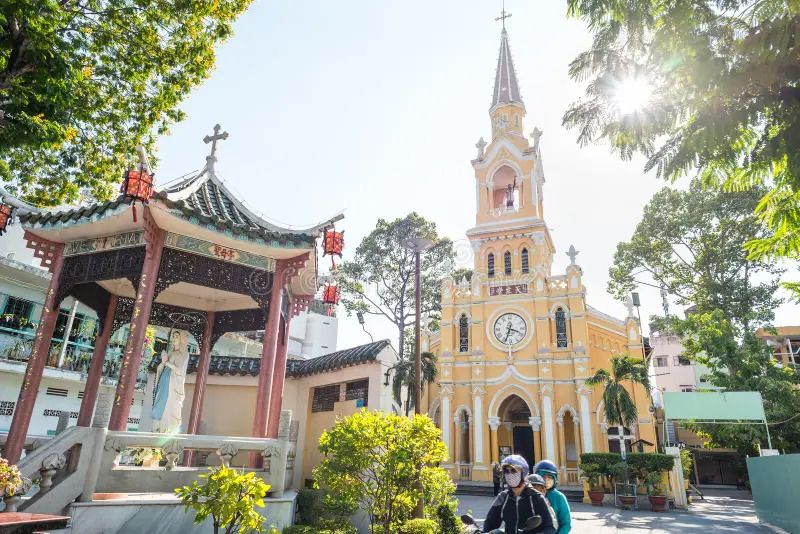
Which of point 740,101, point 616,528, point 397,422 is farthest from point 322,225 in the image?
point 616,528

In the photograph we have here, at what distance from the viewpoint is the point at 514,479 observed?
14.5 feet

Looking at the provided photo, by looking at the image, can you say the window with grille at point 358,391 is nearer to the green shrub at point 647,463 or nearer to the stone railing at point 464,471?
the green shrub at point 647,463

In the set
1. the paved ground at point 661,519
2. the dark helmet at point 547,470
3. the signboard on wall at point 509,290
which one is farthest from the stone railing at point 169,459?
the signboard on wall at point 509,290

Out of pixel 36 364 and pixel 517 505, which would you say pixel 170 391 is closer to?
pixel 36 364

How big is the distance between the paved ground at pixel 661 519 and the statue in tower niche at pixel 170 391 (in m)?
8.64

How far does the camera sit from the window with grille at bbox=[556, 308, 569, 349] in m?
26.2

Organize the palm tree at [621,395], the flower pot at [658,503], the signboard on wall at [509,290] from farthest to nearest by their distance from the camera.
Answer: the signboard on wall at [509,290] → the palm tree at [621,395] → the flower pot at [658,503]

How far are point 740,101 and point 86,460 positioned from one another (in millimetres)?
8238

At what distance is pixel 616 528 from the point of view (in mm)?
13188

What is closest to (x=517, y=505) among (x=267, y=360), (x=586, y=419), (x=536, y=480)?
(x=536, y=480)

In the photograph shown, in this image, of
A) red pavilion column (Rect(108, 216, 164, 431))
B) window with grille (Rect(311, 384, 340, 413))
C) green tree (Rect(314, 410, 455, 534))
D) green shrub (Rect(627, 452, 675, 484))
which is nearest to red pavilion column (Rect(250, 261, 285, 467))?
green tree (Rect(314, 410, 455, 534))

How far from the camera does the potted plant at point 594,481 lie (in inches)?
752

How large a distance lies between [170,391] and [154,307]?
8.13 ft

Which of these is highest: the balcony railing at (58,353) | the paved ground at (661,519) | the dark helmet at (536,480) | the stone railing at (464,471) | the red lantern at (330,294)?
the red lantern at (330,294)
